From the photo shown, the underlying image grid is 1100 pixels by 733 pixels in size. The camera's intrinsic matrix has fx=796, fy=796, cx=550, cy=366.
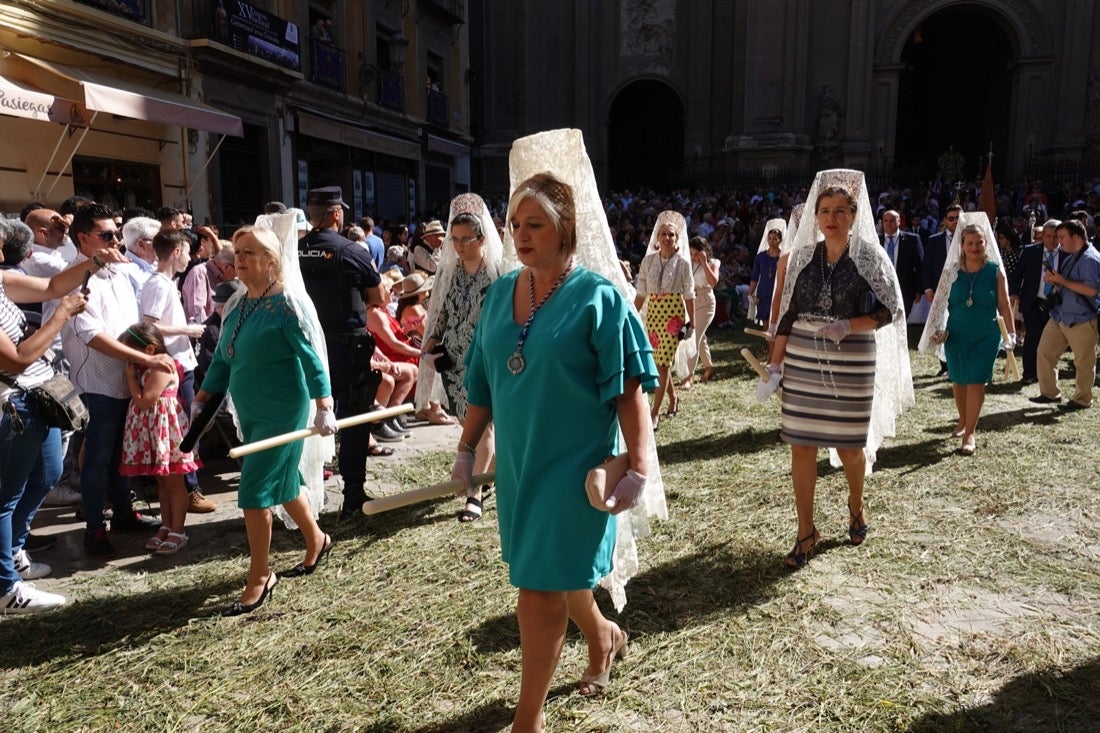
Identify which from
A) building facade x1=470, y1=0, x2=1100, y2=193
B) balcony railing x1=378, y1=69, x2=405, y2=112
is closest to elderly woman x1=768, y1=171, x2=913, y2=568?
balcony railing x1=378, y1=69, x2=405, y2=112

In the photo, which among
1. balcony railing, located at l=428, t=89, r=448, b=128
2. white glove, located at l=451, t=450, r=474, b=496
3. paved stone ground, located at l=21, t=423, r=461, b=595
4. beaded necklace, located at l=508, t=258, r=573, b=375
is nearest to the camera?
beaded necklace, located at l=508, t=258, r=573, b=375

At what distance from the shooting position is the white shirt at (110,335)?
189 inches

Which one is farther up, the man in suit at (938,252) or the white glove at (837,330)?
the man in suit at (938,252)

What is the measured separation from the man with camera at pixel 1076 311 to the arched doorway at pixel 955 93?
23664mm

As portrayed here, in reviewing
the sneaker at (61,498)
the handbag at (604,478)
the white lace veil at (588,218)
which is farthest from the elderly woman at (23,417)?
the handbag at (604,478)

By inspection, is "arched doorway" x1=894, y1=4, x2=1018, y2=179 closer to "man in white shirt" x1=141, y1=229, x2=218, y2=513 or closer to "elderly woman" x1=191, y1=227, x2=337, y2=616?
"man in white shirt" x1=141, y1=229, x2=218, y2=513

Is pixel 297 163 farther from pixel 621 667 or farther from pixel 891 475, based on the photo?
pixel 621 667

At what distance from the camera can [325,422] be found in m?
3.97

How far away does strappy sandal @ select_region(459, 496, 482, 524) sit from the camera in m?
5.44

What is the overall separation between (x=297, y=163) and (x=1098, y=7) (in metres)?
25.4

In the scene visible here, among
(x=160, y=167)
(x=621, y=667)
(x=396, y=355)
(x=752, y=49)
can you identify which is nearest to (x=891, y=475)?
(x=621, y=667)

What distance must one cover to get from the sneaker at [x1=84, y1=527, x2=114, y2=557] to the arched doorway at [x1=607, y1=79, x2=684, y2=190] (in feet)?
96.8

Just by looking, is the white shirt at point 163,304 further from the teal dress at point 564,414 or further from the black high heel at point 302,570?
the teal dress at point 564,414

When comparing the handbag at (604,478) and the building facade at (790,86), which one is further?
the building facade at (790,86)
